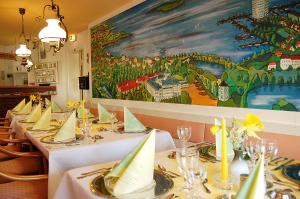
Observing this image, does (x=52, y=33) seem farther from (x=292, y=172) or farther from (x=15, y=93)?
(x=15, y=93)

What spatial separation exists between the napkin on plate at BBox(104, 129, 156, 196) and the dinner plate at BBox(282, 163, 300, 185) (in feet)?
2.41

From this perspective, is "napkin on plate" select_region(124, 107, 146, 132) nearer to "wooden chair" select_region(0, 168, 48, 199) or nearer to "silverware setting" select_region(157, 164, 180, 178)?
"wooden chair" select_region(0, 168, 48, 199)

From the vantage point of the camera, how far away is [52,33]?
3.15 metres

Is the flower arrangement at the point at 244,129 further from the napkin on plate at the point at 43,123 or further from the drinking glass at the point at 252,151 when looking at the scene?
the napkin on plate at the point at 43,123

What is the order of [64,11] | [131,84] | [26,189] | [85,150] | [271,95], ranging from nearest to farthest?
1. [26,189]
2. [85,150]
3. [271,95]
4. [131,84]
5. [64,11]

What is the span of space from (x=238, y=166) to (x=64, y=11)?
5399mm

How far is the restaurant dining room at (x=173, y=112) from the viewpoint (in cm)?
124

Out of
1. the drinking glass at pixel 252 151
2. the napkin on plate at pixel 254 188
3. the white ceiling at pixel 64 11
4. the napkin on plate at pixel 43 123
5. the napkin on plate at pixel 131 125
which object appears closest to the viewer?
the napkin on plate at pixel 254 188

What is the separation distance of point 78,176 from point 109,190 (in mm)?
303

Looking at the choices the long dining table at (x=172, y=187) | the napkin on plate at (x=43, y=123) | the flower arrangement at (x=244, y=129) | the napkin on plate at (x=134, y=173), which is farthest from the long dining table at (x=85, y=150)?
the flower arrangement at (x=244, y=129)

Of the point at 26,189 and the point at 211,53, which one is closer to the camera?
the point at 26,189

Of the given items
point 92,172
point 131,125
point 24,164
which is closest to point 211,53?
point 131,125

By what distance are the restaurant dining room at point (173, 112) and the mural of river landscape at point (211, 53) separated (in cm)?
1

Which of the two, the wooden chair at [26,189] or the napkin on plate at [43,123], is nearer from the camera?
the wooden chair at [26,189]
